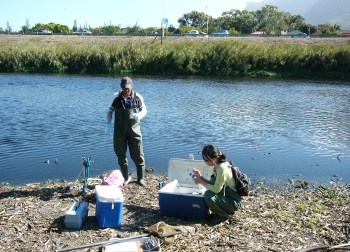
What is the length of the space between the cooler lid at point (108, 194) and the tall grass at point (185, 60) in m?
32.3

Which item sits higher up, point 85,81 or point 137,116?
point 137,116

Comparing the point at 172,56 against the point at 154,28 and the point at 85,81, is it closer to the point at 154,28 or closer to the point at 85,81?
the point at 85,81

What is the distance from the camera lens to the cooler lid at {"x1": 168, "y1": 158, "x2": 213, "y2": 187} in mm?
7410

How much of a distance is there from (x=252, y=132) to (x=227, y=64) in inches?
970

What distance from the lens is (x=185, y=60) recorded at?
39250mm

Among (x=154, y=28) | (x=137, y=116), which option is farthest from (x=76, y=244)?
(x=154, y=28)

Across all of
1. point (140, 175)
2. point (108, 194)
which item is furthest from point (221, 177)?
point (140, 175)

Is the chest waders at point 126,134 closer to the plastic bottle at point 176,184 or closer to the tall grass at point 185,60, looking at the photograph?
the plastic bottle at point 176,184

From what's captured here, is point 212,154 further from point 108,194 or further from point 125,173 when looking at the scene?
point 125,173

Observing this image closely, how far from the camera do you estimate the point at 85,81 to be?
31.3 meters

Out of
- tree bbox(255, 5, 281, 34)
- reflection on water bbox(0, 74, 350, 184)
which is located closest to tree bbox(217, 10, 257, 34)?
tree bbox(255, 5, 281, 34)

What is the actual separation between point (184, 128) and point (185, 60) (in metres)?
24.1

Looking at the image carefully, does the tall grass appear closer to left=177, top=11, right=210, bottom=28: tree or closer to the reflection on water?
the reflection on water

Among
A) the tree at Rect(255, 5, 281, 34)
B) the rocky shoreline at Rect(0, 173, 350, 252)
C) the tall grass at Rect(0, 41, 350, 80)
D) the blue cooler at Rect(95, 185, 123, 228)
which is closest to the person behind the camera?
the rocky shoreline at Rect(0, 173, 350, 252)
